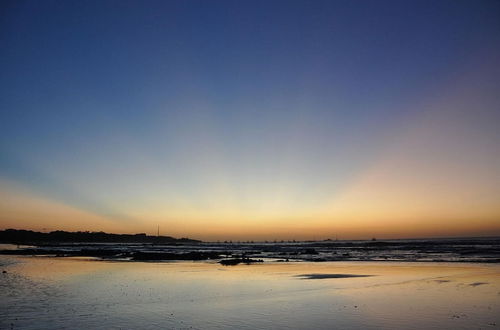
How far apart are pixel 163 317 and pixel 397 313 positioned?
10.3 meters

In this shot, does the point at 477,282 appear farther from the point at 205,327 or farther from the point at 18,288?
the point at 18,288

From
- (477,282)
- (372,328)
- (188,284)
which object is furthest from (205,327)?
(477,282)

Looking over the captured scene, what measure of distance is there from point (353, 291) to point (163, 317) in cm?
1268

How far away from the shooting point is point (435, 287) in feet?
84.7

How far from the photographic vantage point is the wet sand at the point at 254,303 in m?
16.0

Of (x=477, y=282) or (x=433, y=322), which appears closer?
(x=433, y=322)

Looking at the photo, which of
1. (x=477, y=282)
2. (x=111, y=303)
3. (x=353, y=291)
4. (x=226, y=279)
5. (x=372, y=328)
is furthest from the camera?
(x=226, y=279)

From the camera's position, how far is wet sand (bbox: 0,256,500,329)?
52.5ft

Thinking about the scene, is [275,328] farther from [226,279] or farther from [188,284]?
[226,279]

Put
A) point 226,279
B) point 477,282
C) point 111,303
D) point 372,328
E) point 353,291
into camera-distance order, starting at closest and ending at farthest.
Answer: point 372,328 < point 111,303 < point 353,291 < point 477,282 < point 226,279

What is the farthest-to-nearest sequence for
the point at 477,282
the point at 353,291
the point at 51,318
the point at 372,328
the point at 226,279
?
the point at 226,279
the point at 477,282
the point at 353,291
the point at 51,318
the point at 372,328

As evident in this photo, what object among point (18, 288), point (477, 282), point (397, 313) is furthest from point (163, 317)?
point (477, 282)

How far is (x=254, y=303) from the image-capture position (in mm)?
20734

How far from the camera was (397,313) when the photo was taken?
1777 centimetres
